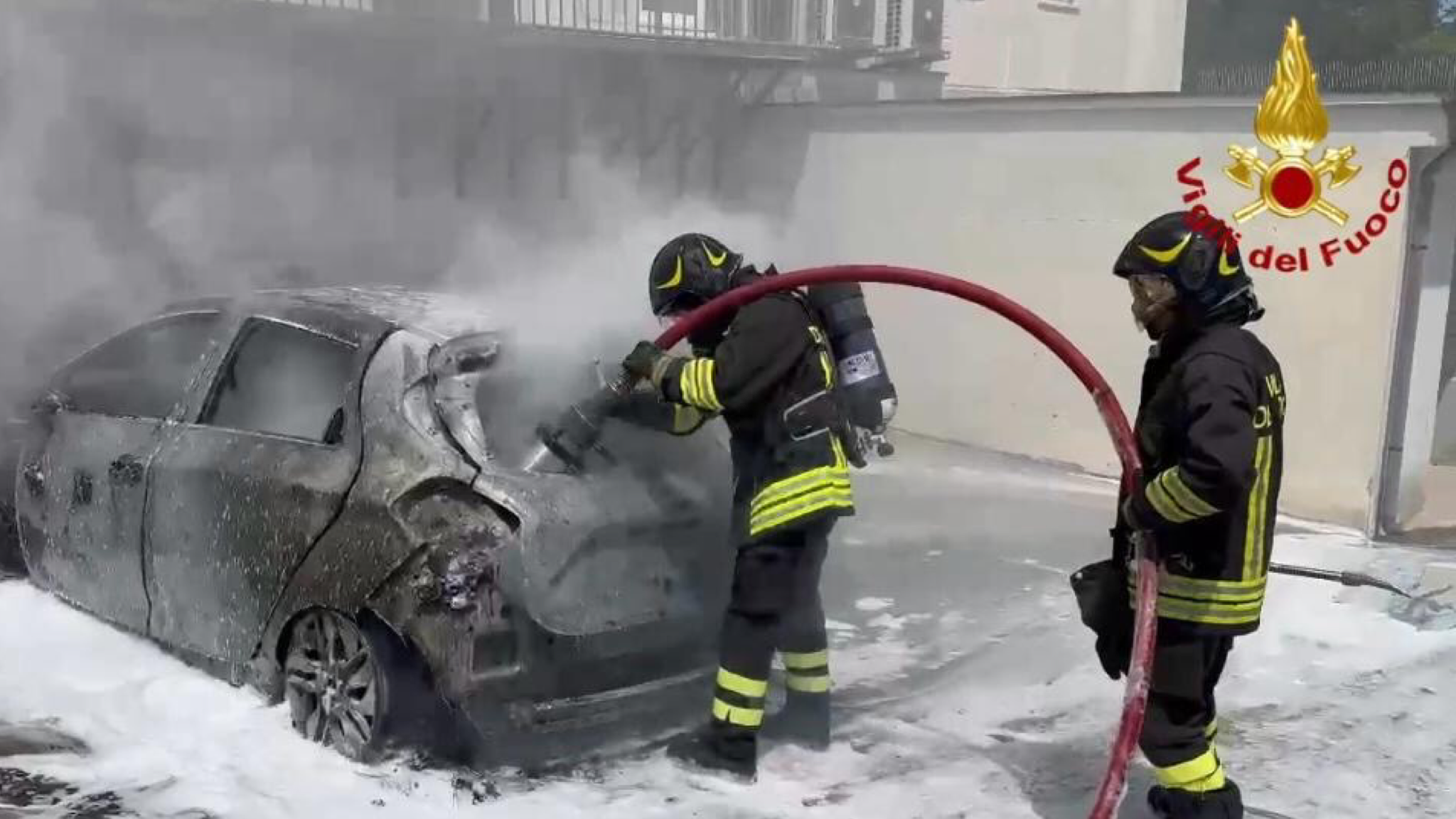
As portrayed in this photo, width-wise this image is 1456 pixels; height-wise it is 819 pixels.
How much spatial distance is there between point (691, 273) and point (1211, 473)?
1.71 meters

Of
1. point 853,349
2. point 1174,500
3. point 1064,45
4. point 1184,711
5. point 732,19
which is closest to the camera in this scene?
point 1174,500

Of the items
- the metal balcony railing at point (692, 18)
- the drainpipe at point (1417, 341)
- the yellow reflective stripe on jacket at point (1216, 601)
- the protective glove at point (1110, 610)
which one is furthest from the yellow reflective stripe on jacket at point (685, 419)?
the metal balcony railing at point (692, 18)

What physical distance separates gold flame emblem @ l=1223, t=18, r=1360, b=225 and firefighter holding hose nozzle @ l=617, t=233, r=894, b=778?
4.58 metres

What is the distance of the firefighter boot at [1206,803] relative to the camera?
364 centimetres

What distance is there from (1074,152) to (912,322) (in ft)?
6.17

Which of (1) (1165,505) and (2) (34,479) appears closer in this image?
(1) (1165,505)

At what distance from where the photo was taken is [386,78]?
9.48 metres

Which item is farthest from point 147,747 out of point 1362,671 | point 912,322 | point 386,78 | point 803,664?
point 912,322

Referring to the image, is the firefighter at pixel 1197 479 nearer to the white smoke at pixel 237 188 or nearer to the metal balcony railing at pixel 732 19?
the white smoke at pixel 237 188

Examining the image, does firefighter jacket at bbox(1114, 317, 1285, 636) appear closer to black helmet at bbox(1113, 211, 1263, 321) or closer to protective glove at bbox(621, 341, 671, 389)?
black helmet at bbox(1113, 211, 1263, 321)

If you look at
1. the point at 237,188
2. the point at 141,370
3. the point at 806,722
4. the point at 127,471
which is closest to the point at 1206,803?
the point at 806,722

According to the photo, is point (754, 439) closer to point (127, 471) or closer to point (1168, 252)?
point (1168, 252)

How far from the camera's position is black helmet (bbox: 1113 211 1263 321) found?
3445mm

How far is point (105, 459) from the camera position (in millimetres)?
4828
